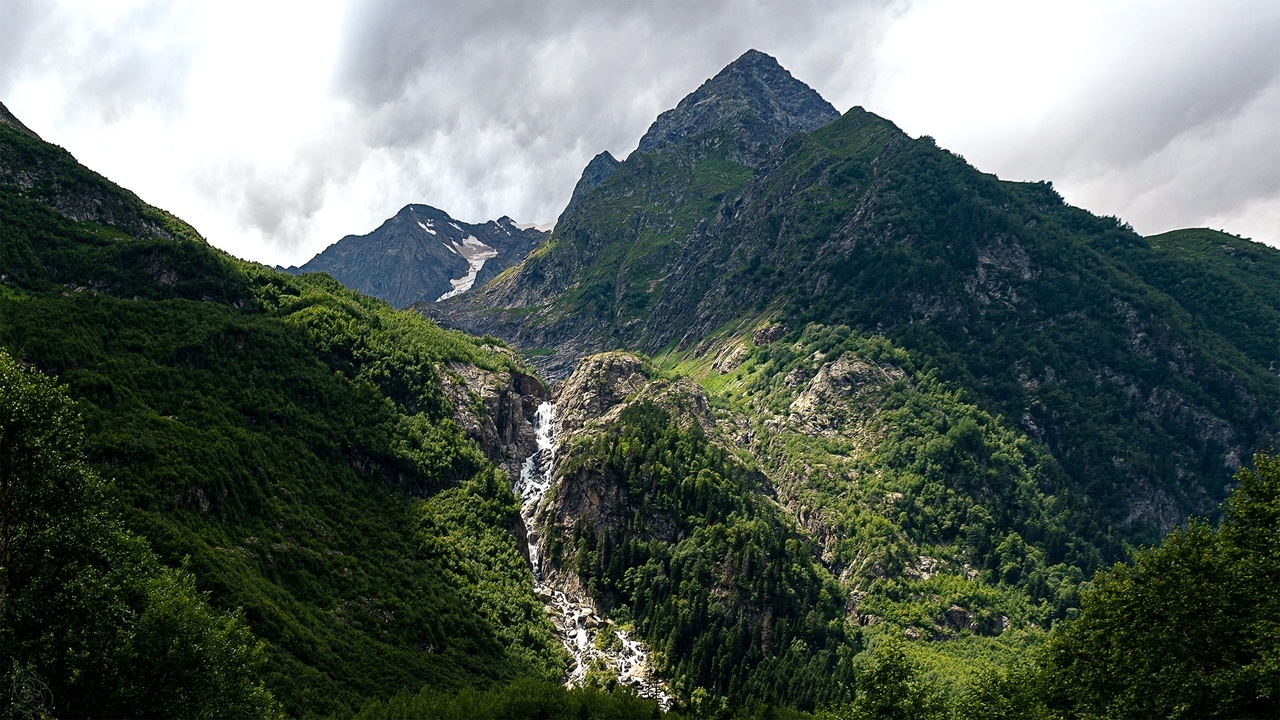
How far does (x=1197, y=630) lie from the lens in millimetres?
59344

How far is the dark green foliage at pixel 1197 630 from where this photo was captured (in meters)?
53.8

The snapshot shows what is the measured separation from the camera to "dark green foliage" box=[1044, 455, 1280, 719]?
53.8 m

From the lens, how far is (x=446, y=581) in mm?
186750

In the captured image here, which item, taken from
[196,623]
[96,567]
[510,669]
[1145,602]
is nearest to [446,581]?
[510,669]

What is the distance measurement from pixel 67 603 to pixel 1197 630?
90.2 meters

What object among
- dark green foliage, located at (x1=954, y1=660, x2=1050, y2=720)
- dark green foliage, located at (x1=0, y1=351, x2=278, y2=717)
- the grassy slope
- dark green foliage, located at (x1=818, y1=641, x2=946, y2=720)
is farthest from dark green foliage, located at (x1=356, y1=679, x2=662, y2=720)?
dark green foliage, located at (x1=954, y1=660, x2=1050, y2=720)

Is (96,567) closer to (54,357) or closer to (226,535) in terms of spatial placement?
(226,535)

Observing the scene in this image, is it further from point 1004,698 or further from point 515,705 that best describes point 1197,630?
point 515,705

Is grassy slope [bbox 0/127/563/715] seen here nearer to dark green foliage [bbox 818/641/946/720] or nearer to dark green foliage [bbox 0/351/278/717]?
dark green foliage [bbox 0/351/278/717]

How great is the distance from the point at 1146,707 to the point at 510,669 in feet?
446

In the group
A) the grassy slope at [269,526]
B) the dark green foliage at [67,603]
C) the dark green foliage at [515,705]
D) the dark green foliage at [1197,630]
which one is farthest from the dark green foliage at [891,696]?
the grassy slope at [269,526]

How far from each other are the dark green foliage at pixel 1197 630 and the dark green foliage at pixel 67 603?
8083cm

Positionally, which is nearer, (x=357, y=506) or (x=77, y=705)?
(x=77, y=705)

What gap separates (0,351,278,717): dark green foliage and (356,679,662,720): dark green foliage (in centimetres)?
5887
